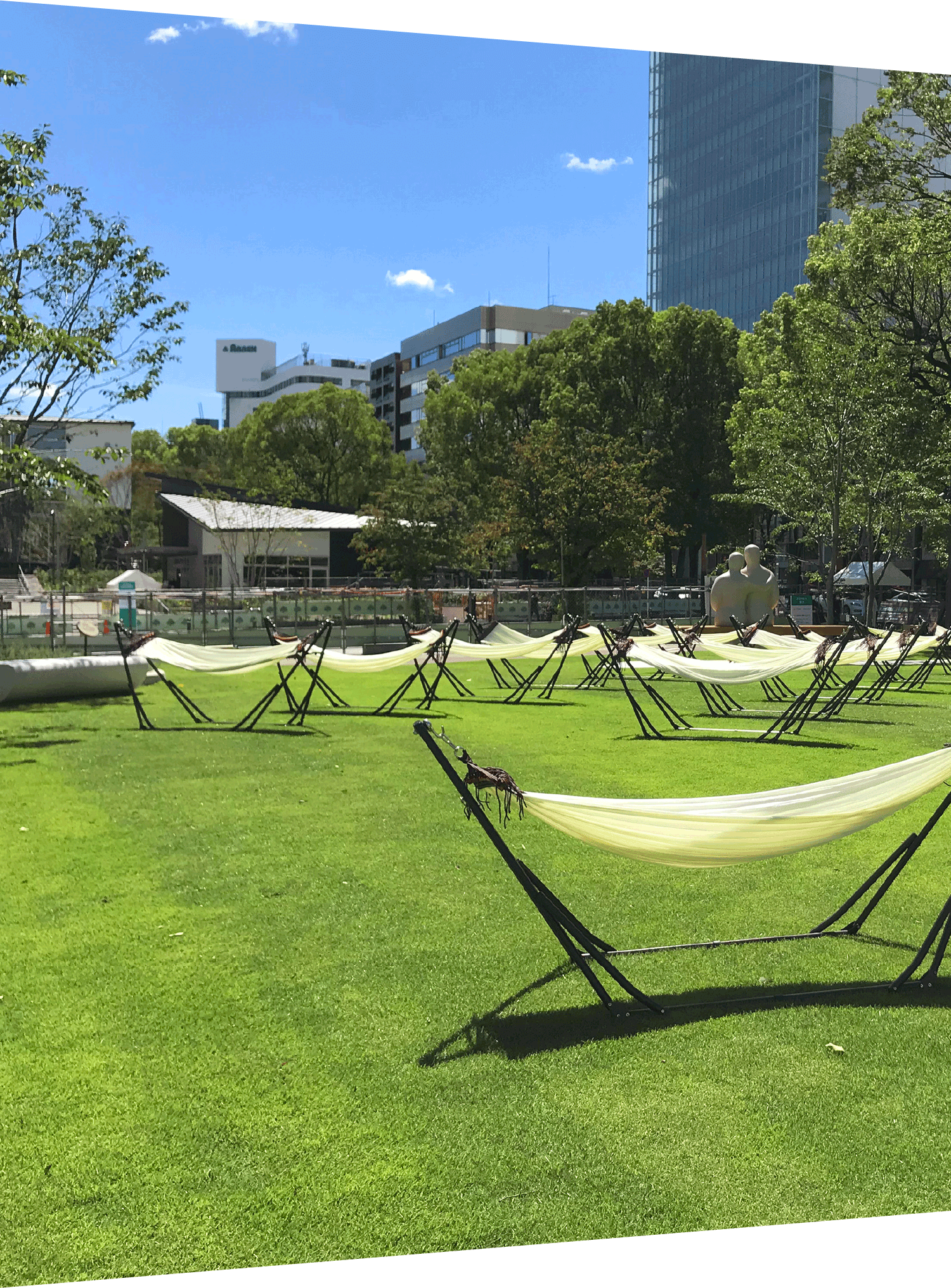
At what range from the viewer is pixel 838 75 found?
71.4 meters

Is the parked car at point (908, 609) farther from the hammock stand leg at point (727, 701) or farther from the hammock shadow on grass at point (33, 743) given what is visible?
the hammock shadow on grass at point (33, 743)

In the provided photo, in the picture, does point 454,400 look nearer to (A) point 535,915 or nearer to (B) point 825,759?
(B) point 825,759

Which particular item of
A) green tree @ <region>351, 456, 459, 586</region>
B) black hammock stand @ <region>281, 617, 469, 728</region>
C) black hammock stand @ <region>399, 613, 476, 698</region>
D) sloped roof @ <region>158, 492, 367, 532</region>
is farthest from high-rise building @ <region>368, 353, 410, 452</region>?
black hammock stand @ <region>281, 617, 469, 728</region>

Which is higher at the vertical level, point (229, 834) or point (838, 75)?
point (838, 75)

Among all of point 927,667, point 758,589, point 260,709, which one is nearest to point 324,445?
point 758,589

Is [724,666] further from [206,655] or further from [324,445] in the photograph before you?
[324,445]

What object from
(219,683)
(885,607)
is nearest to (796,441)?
(885,607)

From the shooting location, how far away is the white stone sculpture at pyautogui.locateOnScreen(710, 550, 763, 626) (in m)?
20.9

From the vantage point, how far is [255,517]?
4009 centimetres

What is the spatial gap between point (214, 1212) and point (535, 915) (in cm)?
227

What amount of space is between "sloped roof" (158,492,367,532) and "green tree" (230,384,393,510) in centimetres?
1004

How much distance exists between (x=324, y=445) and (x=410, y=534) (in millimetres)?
23874

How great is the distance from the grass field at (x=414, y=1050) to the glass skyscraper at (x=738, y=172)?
68.3m

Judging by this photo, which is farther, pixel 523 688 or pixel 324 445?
pixel 324 445
